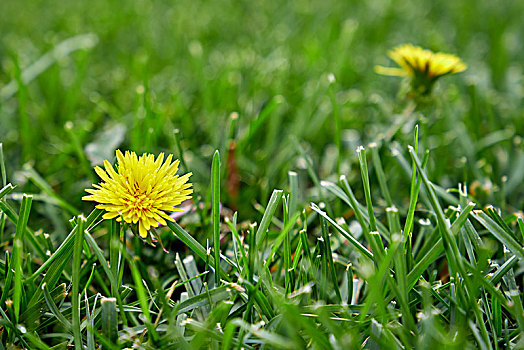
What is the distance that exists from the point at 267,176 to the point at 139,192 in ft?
1.60

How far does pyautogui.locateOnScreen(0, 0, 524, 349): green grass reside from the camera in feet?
2.30

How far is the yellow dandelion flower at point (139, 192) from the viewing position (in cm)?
71

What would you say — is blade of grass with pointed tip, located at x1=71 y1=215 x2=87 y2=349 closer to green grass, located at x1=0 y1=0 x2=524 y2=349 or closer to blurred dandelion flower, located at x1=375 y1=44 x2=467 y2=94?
green grass, located at x1=0 y1=0 x2=524 y2=349

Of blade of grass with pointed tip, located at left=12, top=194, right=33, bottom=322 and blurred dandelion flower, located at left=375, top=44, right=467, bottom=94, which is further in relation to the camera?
blurred dandelion flower, located at left=375, top=44, right=467, bottom=94

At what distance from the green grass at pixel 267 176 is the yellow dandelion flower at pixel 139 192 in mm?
44

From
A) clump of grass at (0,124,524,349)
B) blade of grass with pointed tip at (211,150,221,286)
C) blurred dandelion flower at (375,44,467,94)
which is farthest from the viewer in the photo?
blurred dandelion flower at (375,44,467,94)

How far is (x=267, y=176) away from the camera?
3.84 ft

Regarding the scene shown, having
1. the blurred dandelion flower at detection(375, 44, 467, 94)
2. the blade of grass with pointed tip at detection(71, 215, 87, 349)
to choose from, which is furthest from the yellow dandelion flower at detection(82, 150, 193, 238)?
the blurred dandelion flower at detection(375, 44, 467, 94)

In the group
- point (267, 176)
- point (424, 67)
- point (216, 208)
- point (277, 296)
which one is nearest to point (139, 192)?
point (216, 208)

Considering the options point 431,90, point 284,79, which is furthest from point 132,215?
point 284,79

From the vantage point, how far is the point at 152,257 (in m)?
0.91

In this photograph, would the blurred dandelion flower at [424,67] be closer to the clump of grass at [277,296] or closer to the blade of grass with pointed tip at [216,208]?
the clump of grass at [277,296]

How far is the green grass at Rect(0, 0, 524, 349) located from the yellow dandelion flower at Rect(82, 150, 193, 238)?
44 millimetres

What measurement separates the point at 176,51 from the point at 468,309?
1.46m
